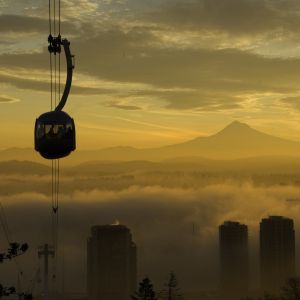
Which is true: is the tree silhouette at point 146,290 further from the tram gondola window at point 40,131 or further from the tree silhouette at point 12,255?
the tram gondola window at point 40,131

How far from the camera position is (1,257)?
1521 inches

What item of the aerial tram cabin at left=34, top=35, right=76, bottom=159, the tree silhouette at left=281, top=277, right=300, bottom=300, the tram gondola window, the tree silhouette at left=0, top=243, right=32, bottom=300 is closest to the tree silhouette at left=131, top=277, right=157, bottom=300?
the tree silhouette at left=281, top=277, right=300, bottom=300

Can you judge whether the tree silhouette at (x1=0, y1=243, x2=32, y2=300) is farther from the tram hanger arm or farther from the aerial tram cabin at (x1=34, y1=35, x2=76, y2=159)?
the tram hanger arm

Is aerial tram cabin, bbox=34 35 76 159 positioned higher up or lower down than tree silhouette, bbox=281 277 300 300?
higher up

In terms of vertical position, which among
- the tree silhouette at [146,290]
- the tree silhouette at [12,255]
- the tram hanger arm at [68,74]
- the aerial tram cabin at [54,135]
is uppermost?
the tram hanger arm at [68,74]

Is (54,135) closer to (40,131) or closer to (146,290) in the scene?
(40,131)

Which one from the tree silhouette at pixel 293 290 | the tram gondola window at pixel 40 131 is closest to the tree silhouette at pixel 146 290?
the tree silhouette at pixel 293 290

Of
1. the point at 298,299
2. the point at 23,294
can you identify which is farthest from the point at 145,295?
the point at 23,294

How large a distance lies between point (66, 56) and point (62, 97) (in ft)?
5.97

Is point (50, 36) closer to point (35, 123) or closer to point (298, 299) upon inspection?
point (35, 123)

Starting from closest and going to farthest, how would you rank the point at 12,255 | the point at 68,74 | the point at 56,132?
1. the point at 68,74
2. the point at 56,132
3. the point at 12,255

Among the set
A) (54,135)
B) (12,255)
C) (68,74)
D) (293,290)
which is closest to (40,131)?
(54,135)

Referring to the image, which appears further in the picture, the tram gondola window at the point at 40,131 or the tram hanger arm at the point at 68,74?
the tram gondola window at the point at 40,131

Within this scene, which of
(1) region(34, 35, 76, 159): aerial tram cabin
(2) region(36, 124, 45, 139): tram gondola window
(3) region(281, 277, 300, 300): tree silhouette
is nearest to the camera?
(1) region(34, 35, 76, 159): aerial tram cabin
